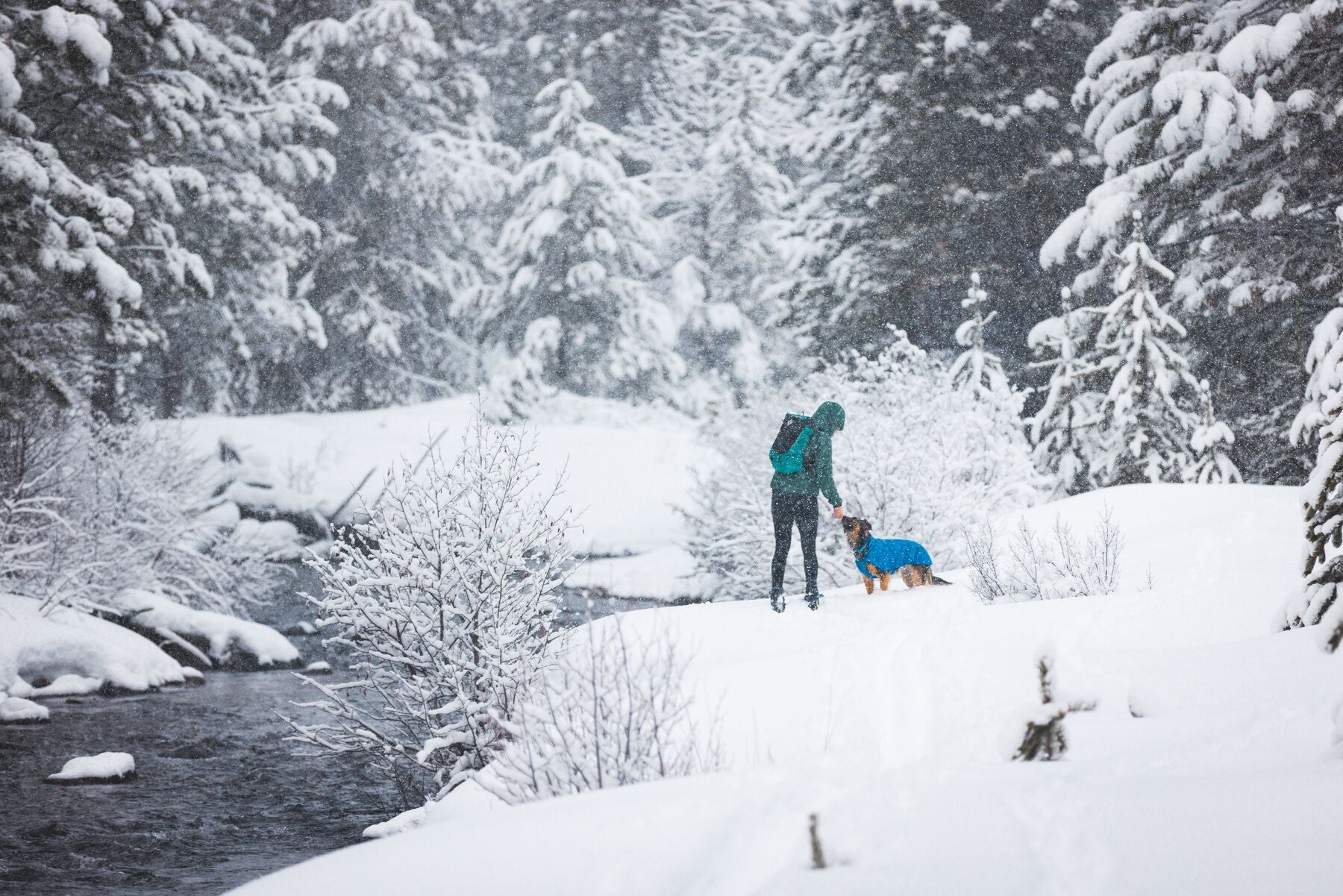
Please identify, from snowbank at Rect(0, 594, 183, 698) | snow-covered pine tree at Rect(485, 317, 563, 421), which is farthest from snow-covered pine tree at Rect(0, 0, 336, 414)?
snow-covered pine tree at Rect(485, 317, 563, 421)

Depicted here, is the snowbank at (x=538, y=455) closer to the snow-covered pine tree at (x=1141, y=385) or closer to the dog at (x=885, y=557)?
the snow-covered pine tree at (x=1141, y=385)

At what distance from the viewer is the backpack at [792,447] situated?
8266mm

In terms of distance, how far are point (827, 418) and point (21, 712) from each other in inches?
293

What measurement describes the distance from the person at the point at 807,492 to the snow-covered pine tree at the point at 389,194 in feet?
72.3

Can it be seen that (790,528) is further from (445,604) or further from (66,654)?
(66,654)

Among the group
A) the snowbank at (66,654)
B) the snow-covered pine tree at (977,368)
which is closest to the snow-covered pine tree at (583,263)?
the snow-covered pine tree at (977,368)

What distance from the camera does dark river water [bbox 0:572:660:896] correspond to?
5719 millimetres

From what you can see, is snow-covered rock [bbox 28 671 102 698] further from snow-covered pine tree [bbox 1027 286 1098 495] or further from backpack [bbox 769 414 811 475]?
snow-covered pine tree [bbox 1027 286 1098 495]

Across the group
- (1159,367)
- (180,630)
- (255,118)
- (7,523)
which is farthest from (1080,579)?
(255,118)

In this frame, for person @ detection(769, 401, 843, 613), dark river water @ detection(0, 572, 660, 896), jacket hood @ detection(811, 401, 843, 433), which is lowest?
dark river water @ detection(0, 572, 660, 896)

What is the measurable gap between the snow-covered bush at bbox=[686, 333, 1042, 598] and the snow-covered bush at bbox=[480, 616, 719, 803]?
7.61 m

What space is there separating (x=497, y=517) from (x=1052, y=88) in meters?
16.8

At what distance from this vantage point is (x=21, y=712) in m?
8.77

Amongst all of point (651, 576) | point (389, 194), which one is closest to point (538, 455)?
point (651, 576)
